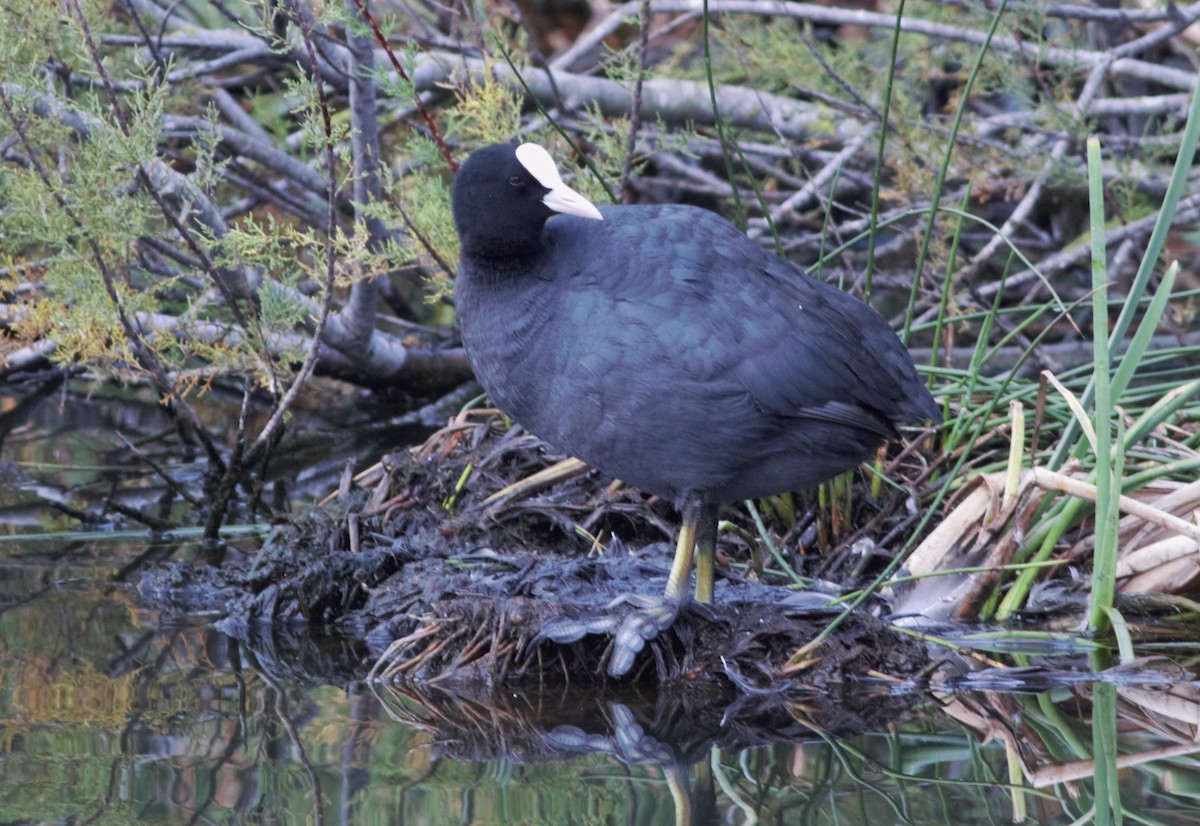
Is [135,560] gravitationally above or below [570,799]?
above

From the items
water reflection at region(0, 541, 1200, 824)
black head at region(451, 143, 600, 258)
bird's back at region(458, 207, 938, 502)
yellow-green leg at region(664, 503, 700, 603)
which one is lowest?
water reflection at region(0, 541, 1200, 824)

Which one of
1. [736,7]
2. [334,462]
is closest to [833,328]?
[334,462]

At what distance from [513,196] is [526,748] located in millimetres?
1112

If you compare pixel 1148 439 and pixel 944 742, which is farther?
pixel 1148 439

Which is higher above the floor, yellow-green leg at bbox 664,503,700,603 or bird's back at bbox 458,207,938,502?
bird's back at bbox 458,207,938,502

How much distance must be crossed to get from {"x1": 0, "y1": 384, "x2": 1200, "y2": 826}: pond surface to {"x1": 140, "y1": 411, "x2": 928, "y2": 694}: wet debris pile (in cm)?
10

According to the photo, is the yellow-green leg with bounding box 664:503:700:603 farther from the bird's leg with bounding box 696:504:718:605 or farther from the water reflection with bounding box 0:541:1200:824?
the water reflection with bounding box 0:541:1200:824

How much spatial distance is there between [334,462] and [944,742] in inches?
109

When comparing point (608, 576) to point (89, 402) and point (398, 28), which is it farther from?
point (398, 28)

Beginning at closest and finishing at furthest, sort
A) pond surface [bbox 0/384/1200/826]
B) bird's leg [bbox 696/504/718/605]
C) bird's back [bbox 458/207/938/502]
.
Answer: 1. pond surface [bbox 0/384/1200/826]
2. bird's back [bbox 458/207/938/502]
3. bird's leg [bbox 696/504/718/605]

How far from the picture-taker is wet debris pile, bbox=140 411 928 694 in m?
2.81

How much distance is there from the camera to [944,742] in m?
2.38

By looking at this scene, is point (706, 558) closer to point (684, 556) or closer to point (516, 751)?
point (684, 556)

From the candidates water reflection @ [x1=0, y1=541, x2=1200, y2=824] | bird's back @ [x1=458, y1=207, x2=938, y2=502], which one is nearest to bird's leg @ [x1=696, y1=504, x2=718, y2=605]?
bird's back @ [x1=458, y1=207, x2=938, y2=502]
